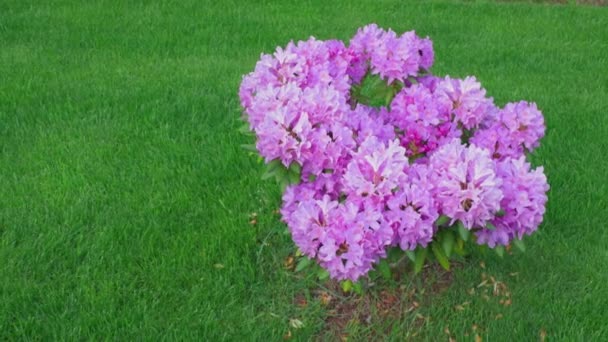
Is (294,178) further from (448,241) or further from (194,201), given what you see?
(194,201)

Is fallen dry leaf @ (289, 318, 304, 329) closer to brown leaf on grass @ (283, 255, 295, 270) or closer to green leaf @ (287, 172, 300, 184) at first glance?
brown leaf on grass @ (283, 255, 295, 270)

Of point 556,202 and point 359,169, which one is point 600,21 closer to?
point 556,202

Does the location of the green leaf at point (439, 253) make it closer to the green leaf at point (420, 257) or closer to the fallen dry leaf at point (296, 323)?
the green leaf at point (420, 257)

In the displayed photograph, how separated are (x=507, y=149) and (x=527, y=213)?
1.21 feet

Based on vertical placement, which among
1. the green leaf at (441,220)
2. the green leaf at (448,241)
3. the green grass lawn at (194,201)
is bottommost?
the green grass lawn at (194,201)

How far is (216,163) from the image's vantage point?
3.78 metres

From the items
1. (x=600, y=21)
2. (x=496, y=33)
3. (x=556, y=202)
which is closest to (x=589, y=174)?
(x=556, y=202)

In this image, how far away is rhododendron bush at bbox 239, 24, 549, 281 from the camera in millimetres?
2076

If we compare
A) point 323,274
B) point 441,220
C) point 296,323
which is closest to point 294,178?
point 323,274

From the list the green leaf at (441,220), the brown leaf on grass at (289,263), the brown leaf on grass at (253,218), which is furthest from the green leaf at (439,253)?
the brown leaf on grass at (253,218)

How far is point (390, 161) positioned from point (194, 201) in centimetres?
153

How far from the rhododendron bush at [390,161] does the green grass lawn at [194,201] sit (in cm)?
56

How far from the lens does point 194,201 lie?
346cm

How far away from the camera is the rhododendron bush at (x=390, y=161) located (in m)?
2.08
